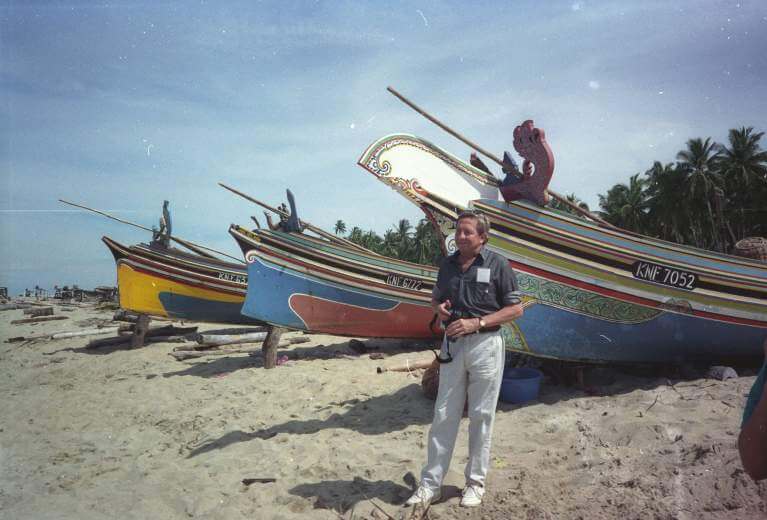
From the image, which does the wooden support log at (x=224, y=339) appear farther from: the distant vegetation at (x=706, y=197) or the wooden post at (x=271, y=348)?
the distant vegetation at (x=706, y=197)

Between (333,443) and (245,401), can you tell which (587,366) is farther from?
(245,401)

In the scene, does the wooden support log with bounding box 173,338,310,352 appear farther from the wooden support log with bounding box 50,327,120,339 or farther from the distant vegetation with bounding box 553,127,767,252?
the distant vegetation with bounding box 553,127,767,252

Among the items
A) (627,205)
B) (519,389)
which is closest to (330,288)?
(519,389)

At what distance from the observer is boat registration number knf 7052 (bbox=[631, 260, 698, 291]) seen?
15.4 ft

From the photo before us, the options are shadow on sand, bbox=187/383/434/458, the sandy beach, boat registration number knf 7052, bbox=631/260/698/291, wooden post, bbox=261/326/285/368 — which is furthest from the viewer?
wooden post, bbox=261/326/285/368

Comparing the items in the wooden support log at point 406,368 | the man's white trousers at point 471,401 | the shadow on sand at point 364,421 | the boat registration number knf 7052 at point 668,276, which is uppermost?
the boat registration number knf 7052 at point 668,276

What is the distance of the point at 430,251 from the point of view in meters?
51.7

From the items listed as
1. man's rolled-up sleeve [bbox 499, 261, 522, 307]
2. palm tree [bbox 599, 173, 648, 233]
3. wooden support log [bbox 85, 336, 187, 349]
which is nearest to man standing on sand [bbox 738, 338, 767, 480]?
man's rolled-up sleeve [bbox 499, 261, 522, 307]

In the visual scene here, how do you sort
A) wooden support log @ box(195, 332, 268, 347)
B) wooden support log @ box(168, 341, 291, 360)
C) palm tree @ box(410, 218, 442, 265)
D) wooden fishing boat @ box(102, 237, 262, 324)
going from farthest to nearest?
palm tree @ box(410, 218, 442, 265) < wooden fishing boat @ box(102, 237, 262, 324) < wooden support log @ box(195, 332, 268, 347) < wooden support log @ box(168, 341, 291, 360)

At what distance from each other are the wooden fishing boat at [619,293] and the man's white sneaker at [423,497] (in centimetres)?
232

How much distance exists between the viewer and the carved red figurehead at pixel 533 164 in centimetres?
457

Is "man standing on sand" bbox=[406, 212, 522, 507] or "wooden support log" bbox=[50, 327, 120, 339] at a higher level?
"man standing on sand" bbox=[406, 212, 522, 507]

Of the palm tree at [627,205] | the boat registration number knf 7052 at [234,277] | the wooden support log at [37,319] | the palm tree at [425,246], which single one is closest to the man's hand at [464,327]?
the boat registration number knf 7052 at [234,277]

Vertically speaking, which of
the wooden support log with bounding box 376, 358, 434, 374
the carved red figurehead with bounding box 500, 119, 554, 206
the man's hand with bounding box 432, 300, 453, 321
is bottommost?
the wooden support log with bounding box 376, 358, 434, 374
